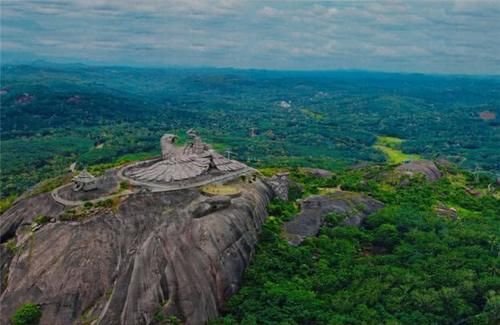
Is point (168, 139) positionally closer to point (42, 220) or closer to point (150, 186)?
point (150, 186)

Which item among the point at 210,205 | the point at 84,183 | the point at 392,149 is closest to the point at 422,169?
the point at 210,205

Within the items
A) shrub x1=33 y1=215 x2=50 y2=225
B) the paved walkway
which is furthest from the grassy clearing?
shrub x1=33 y1=215 x2=50 y2=225

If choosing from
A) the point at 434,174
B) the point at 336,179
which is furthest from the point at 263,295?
the point at 434,174

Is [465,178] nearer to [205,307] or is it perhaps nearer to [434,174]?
[434,174]

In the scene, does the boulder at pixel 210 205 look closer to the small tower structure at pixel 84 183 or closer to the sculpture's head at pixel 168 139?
the small tower structure at pixel 84 183

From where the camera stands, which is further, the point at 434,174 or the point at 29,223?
the point at 434,174

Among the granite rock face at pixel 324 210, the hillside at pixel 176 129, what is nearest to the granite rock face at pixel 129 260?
the granite rock face at pixel 324 210
